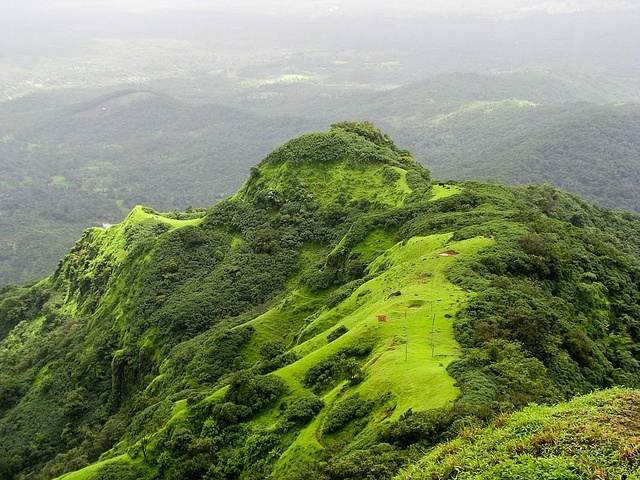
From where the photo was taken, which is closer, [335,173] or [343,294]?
[343,294]

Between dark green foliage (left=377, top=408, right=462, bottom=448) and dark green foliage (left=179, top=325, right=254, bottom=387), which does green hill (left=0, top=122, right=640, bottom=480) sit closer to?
dark green foliage (left=377, top=408, right=462, bottom=448)

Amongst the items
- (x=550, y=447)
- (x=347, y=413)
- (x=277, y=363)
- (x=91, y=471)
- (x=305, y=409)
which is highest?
(x=550, y=447)

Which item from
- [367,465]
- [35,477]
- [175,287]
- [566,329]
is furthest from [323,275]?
[367,465]

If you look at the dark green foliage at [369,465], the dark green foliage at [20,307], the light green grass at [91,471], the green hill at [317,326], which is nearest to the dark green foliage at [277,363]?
the green hill at [317,326]

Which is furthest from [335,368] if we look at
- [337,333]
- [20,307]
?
[20,307]

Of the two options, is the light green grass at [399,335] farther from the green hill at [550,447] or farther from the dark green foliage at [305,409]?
the green hill at [550,447]

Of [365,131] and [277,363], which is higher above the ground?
[365,131]

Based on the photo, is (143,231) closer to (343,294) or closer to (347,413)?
(343,294)
